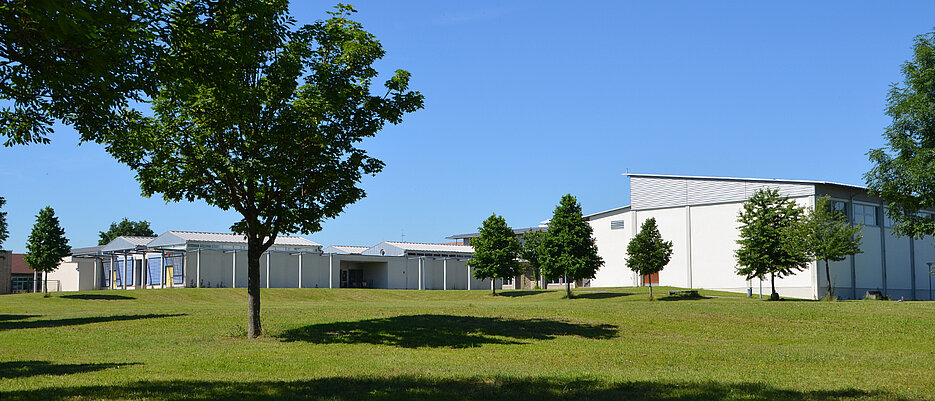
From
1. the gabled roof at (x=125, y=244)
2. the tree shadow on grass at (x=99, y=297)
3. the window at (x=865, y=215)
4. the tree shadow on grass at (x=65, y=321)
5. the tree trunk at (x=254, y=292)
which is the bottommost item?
the tree shadow on grass at (x=99, y=297)

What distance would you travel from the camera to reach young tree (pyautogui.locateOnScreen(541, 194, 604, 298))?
5231 cm

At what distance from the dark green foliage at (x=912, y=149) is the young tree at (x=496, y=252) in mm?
28148

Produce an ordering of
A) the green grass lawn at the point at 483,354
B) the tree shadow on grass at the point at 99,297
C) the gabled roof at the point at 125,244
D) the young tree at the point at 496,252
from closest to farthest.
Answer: the green grass lawn at the point at 483,354 < the tree shadow on grass at the point at 99,297 < the young tree at the point at 496,252 < the gabled roof at the point at 125,244

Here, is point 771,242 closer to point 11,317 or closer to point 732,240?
point 732,240

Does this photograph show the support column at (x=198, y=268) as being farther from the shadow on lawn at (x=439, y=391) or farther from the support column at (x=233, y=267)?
the shadow on lawn at (x=439, y=391)

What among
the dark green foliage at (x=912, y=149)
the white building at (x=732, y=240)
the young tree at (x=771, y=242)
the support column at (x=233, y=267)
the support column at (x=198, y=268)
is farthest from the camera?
the support column at (x=233, y=267)

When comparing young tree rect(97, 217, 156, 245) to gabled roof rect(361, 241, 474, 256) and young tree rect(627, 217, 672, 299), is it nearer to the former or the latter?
Result: gabled roof rect(361, 241, 474, 256)

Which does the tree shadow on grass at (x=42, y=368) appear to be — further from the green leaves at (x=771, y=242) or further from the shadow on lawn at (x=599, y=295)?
the shadow on lawn at (x=599, y=295)

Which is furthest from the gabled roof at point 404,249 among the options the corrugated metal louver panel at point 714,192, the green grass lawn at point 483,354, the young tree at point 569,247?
the green grass lawn at point 483,354

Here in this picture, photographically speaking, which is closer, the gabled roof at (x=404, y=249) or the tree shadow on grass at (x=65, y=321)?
the tree shadow on grass at (x=65, y=321)

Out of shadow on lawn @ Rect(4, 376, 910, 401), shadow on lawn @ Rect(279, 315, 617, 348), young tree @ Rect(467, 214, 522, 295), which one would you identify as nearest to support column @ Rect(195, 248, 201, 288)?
young tree @ Rect(467, 214, 522, 295)

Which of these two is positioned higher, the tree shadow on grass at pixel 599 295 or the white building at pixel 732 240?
the white building at pixel 732 240

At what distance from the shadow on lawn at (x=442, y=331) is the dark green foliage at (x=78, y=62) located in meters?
10.1

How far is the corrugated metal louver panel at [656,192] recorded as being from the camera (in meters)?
62.3
